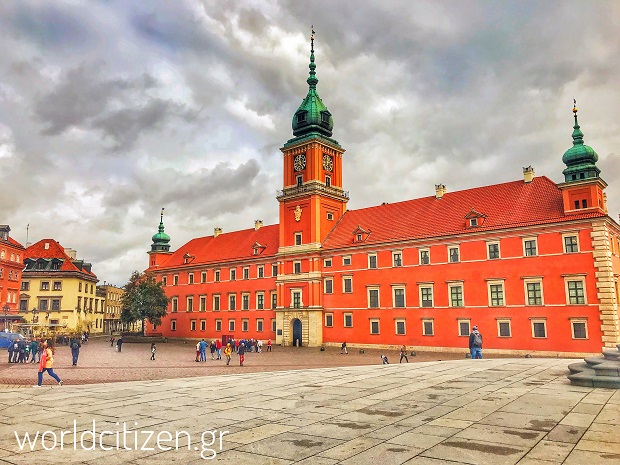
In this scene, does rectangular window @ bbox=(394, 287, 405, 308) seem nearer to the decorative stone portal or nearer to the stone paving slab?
the decorative stone portal

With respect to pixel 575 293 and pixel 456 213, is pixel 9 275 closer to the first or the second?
pixel 456 213

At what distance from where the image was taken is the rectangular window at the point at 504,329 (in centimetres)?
4059

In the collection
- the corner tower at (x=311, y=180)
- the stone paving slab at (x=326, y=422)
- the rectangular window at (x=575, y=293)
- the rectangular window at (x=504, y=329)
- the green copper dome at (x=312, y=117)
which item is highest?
the green copper dome at (x=312, y=117)

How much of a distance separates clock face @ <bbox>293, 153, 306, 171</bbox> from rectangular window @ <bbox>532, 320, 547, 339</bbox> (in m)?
31.3

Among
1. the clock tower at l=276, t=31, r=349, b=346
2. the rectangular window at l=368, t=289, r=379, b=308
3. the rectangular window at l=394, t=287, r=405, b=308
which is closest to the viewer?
the rectangular window at l=394, t=287, r=405, b=308

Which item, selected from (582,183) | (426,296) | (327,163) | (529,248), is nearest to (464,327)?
(426,296)

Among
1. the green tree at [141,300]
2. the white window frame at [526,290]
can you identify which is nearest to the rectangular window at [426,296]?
the white window frame at [526,290]

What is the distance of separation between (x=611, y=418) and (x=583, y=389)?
14.4ft

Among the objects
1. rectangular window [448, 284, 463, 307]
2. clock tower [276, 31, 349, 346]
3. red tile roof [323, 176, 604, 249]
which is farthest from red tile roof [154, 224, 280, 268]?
rectangular window [448, 284, 463, 307]

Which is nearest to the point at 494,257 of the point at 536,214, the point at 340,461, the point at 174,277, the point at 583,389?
the point at 536,214

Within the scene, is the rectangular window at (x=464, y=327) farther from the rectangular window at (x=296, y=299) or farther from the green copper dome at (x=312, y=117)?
the green copper dome at (x=312, y=117)

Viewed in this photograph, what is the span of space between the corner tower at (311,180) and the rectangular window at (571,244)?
2568 centimetres

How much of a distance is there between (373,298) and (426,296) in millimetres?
5978

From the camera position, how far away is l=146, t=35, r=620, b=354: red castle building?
38188mm
